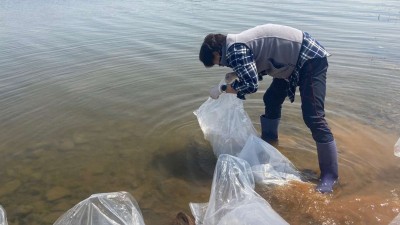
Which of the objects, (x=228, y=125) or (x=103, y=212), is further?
(x=228, y=125)

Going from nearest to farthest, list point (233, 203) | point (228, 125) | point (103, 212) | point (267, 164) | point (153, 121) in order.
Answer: point (103, 212) < point (233, 203) < point (267, 164) < point (228, 125) < point (153, 121)

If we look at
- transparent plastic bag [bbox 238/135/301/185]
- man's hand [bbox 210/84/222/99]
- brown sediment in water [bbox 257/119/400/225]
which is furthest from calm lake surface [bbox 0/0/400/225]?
man's hand [bbox 210/84/222/99]

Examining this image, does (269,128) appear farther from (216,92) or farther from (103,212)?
(103,212)

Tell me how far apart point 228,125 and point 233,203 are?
Answer: 1.33 m

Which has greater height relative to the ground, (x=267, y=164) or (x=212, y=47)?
(x=212, y=47)

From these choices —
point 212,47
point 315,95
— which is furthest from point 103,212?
point 315,95

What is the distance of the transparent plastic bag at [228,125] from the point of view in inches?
152

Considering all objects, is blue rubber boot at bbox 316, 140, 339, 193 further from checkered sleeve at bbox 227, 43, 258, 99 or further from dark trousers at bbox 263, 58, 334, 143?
checkered sleeve at bbox 227, 43, 258, 99

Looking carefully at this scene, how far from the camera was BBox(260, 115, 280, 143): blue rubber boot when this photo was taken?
162 inches

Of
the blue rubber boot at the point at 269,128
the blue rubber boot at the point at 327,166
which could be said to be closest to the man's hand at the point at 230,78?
the blue rubber boot at the point at 269,128

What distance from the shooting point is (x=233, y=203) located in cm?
269

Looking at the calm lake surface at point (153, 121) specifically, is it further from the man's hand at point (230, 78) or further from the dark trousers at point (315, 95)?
the man's hand at point (230, 78)

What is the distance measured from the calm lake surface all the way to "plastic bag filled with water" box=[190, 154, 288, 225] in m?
0.48

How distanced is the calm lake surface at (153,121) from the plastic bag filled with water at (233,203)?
0.48m
